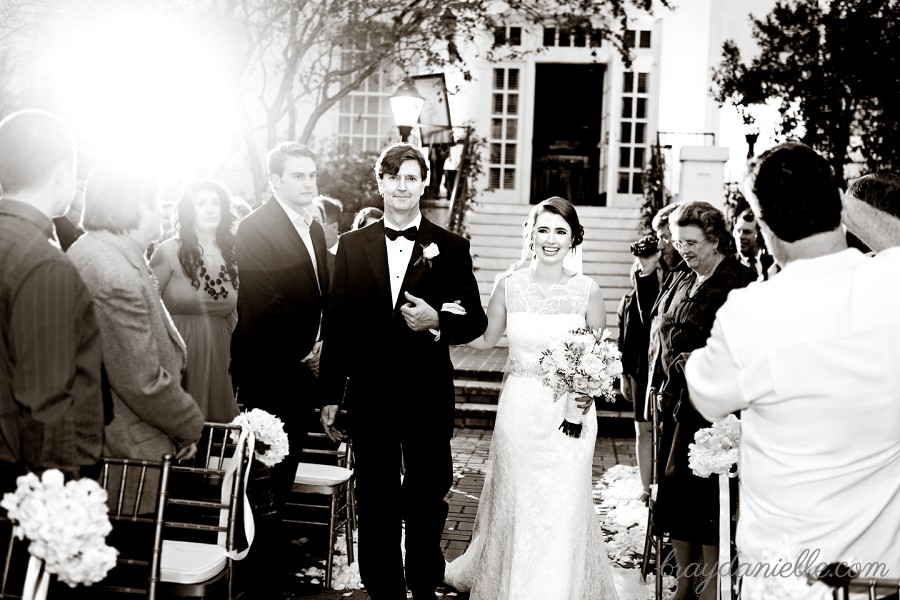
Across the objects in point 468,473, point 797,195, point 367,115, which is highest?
point 367,115

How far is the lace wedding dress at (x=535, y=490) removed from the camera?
4.56m

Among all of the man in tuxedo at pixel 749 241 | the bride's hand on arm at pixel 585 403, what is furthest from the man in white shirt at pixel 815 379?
the man in tuxedo at pixel 749 241

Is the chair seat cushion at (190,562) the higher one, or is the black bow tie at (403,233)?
the black bow tie at (403,233)

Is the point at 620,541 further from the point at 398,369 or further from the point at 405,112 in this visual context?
the point at 405,112

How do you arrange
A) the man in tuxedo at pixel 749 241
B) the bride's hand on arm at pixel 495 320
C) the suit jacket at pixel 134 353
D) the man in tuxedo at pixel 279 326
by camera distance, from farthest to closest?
the man in tuxedo at pixel 749 241 → the bride's hand on arm at pixel 495 320 → the man in tuxedo at pixel 279 326 → the suit jacket at pixel 134 353

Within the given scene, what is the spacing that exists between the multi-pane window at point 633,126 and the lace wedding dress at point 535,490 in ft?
46.4

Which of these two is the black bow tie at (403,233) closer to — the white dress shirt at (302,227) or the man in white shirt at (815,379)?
the white dress shirt at (302,227)

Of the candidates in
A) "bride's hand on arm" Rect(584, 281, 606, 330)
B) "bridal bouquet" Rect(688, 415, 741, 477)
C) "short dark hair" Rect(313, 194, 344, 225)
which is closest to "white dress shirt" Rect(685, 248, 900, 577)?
"bridal bouquet" Rect(688, 415, 741, 477)

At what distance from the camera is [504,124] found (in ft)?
63.2

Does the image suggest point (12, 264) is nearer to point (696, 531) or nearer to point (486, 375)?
point (696, 531)

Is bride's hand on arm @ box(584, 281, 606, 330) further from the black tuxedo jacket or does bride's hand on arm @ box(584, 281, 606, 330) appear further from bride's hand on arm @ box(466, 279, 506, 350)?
the black tuxedo jacket

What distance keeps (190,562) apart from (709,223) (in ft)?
9.74

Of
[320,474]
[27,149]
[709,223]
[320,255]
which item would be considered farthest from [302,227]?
[27,149]

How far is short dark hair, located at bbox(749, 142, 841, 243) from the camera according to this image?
2.43 metres
